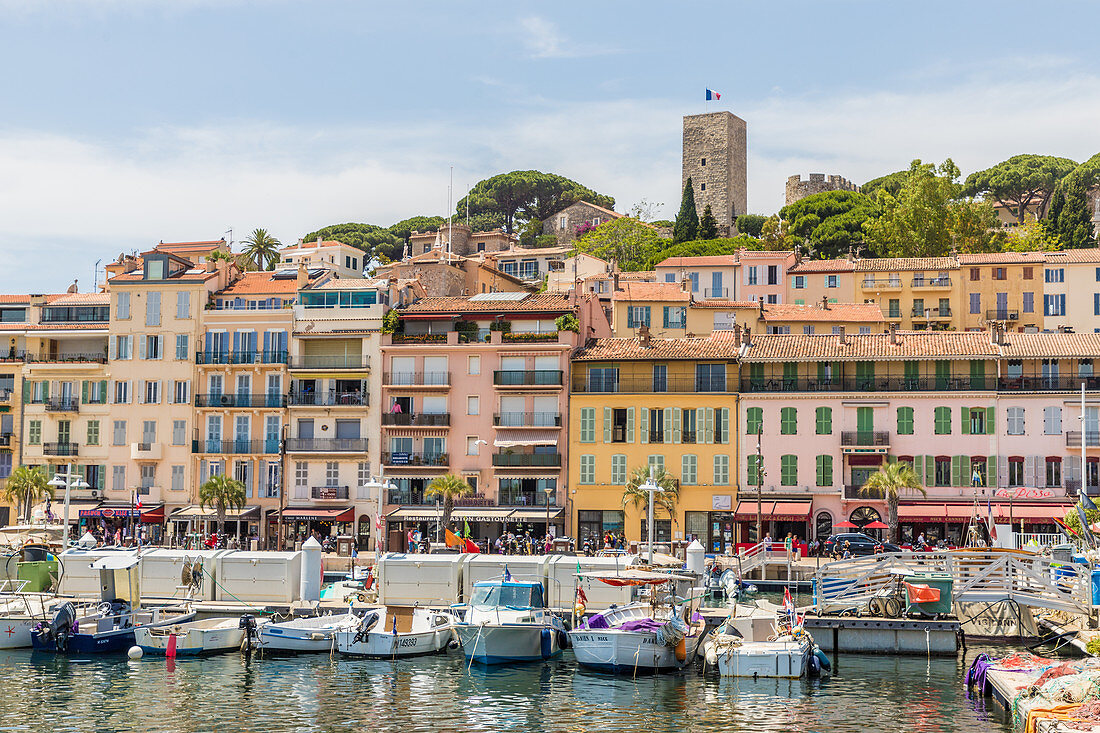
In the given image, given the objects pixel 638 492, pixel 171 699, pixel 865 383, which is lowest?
pixel 171 699

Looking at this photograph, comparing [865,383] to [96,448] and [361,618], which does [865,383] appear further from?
[96,448]

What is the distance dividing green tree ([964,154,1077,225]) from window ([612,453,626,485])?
86406mm

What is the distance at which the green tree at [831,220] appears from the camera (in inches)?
4715

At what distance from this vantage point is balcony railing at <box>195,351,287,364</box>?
72000 millimetres

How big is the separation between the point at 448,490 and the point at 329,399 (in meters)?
10.4

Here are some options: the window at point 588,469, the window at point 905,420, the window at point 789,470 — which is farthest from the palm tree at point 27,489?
the window at point 905,420

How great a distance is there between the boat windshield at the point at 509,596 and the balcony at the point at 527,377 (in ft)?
90.0

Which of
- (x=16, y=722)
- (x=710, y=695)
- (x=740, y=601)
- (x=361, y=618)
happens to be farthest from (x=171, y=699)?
(x=740, y=601)

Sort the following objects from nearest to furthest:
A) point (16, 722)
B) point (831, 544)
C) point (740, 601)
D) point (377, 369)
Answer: point (16, 722) < point (740, 601) < point (831, 544) < point (377, 369)

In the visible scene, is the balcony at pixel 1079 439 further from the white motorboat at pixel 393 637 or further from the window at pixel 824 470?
the white motorboat at pixel 393 637

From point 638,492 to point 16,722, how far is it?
38.0 metres

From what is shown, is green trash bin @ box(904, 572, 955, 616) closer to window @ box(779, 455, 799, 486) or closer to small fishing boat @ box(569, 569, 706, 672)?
small fishing boat @ box(569, 569, 706, 672)

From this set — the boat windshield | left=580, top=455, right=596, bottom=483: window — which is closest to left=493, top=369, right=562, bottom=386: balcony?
left=580, top=455, right=596, bottom=483: window

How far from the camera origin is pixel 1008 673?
111 ft
